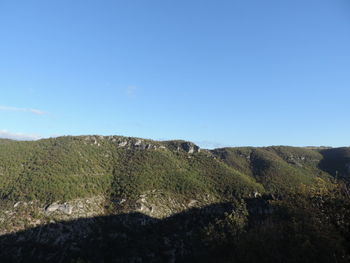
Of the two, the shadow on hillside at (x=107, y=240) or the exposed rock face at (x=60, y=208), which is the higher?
the exposed rock face at (x=60, y=208)

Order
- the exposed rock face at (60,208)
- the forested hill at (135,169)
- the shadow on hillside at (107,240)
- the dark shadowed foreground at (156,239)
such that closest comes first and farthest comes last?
the dark shadowed foreground at (156,239) → the shadow on hillside at (107,240) → the exposed rock face at (60,208) → the forested hill at (135,169)

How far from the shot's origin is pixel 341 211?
2116 cm

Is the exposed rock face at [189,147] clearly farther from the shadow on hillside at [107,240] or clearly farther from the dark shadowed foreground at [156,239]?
the shadow on hillside at [107,240]

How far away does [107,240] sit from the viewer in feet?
256

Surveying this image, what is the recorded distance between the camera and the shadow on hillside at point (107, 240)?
6769cm

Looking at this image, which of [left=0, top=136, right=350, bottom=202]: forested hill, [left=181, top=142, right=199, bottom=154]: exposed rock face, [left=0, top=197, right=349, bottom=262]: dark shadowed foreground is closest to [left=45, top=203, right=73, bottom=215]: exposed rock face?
[left=0, top=136, right=350, bottom=202]: forested hill

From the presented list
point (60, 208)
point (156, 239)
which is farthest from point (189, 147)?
point (60, 208)

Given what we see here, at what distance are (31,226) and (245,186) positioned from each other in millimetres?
84848

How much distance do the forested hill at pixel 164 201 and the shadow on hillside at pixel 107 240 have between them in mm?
338

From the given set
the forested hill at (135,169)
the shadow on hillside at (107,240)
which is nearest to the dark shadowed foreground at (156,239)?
the shadow on hillside at (107,240)

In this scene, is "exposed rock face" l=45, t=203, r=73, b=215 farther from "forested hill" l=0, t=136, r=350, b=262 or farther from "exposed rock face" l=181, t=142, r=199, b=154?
"exposed rock face" l=181, t=142, r=199, b=154

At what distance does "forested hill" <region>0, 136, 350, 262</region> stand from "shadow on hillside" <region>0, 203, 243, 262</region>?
0.34 m

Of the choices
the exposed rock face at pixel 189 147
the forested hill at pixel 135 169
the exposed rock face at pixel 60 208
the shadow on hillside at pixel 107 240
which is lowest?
the shadow on hillside at pixel 107 240

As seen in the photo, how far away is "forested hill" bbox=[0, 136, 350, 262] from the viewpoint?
81.6ft
